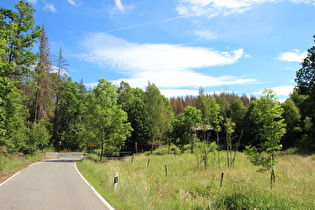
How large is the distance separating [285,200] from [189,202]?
4040mm

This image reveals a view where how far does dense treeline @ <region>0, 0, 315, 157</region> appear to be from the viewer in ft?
45.7

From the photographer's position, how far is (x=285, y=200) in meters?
8.48

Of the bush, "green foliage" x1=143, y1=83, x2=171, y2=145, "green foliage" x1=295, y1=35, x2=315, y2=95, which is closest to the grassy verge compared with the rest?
the bush

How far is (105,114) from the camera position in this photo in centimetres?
3138

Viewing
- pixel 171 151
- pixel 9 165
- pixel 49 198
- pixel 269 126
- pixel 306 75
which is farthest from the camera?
pixel 171 151

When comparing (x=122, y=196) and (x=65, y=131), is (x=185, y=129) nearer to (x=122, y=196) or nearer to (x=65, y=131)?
(x=65, y=131)

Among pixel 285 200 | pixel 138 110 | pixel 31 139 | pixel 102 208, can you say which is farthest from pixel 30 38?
pixel 138 110

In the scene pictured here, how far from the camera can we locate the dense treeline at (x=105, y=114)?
13922mm

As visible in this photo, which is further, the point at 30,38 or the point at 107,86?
the point at 107,86

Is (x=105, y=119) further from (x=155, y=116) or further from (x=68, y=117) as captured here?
(x=68, y=117)

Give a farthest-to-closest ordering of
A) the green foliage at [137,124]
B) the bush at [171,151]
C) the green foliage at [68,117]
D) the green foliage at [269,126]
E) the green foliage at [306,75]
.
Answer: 1. the green foliage at [68,117]
2. the green foliage at [137,124]
3. the bush at [171,151]
4. the green foliage at [306,75]
5. the green foliage at [269,126]

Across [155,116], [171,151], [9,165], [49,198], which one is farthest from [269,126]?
[155,116]

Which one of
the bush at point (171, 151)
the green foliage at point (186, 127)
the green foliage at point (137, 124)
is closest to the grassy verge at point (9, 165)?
the green foliage at point (137, 124)

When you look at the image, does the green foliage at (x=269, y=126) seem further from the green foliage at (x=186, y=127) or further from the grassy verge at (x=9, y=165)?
the green foliage at (x=186, y=127)
